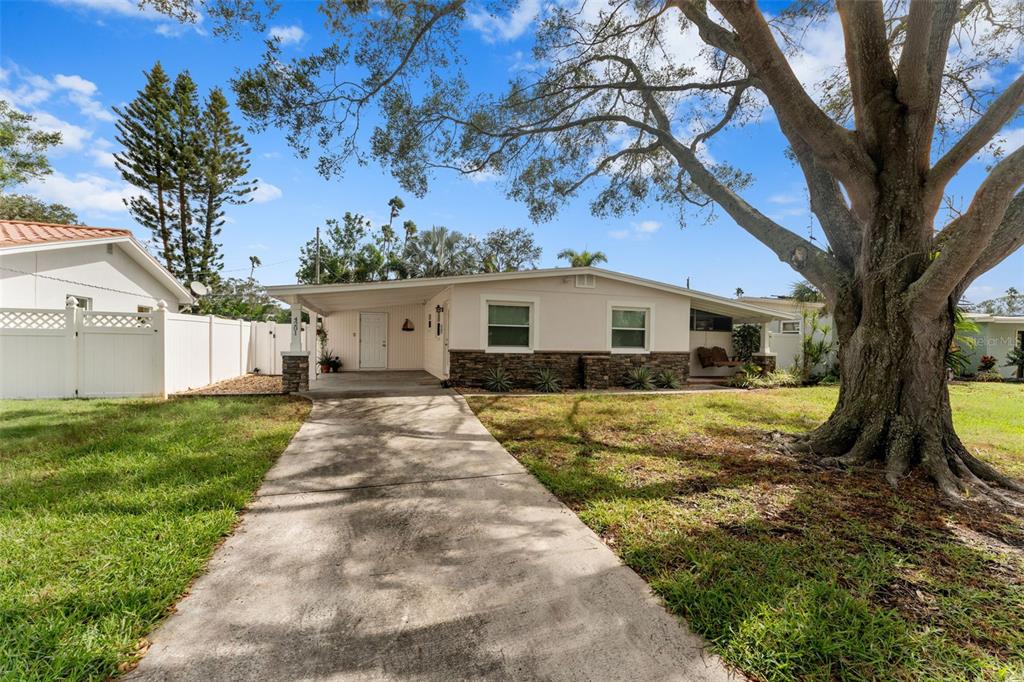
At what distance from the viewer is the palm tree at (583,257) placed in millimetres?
24848

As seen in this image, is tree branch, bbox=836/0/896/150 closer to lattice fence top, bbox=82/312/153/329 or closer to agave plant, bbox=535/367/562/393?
agave plant, bbox=535/367/562/393

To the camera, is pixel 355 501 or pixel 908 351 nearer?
pixel 355 501

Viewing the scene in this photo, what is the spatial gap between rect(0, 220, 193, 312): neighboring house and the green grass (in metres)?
4.57

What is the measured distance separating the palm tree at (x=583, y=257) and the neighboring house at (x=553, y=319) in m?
12.0

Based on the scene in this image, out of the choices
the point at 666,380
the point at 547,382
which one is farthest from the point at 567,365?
the point at 666,380

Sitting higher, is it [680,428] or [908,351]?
[908,351]

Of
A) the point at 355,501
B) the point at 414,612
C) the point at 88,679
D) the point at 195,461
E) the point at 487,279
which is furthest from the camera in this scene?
the point at 487,279

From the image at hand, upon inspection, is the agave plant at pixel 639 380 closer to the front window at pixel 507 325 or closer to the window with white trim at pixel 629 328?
the window with white trim at pixel 629 328

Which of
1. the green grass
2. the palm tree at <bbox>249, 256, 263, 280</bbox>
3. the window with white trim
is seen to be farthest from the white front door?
the palm tree at <bbox>249, 256, 263, 280</bbox>

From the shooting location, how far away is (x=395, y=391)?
9633 millimetres

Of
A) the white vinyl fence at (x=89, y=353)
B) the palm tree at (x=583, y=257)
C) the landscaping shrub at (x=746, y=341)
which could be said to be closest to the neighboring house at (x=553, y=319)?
the landscaping shrub at (x=746, y=341)

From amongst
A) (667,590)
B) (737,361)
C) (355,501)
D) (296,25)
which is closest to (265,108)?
(296,25)

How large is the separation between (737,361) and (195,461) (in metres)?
14.9

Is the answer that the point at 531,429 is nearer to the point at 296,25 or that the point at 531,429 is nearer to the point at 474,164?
the point at 474,164
